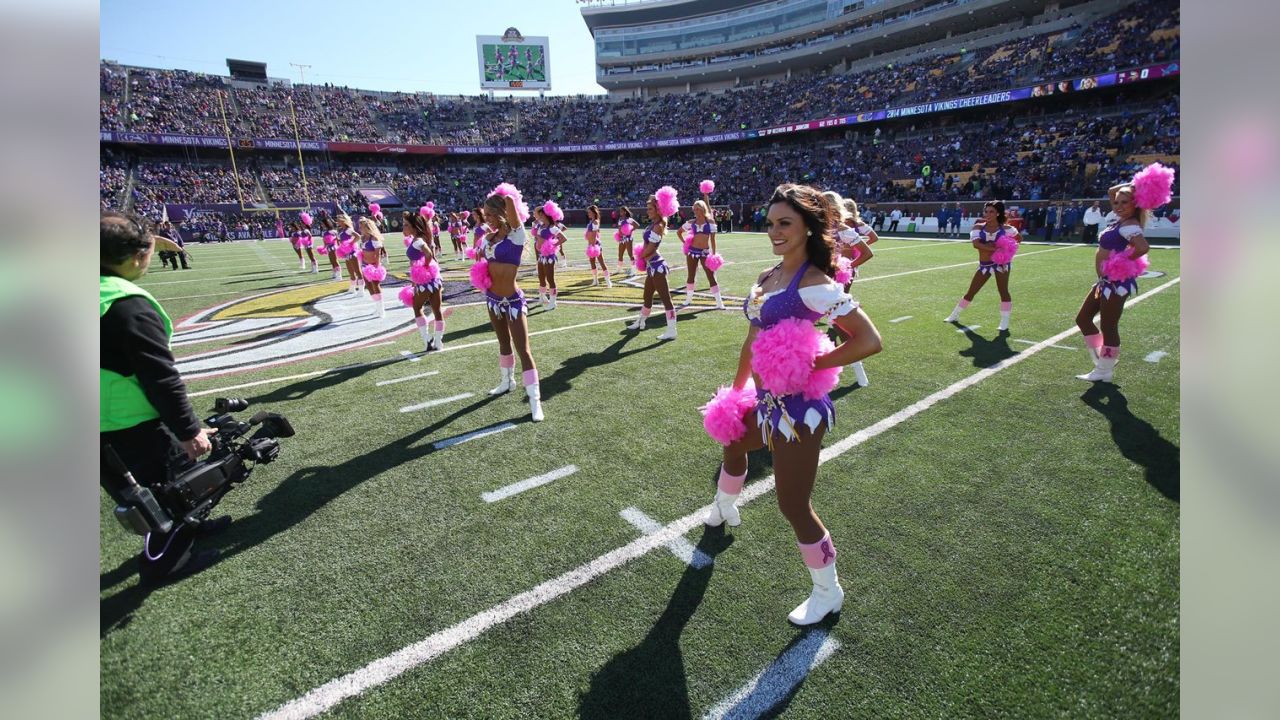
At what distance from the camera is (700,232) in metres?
10.5

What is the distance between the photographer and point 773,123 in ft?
171

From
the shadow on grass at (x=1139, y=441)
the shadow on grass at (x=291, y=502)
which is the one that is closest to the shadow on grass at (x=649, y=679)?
the shadow on grass at (x=291, y=502)

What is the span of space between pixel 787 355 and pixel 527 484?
2.70m

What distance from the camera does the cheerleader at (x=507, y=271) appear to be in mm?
5953

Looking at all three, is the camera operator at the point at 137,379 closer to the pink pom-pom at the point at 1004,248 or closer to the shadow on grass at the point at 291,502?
the shadow on grass at the point at 291,502

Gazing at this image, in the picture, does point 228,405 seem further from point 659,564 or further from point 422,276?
point 422,276

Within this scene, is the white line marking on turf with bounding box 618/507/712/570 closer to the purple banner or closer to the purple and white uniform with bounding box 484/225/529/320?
the purple and white uniform with bounding box 484/225/529/320

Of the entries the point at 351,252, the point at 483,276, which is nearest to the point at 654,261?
the point at 483,276

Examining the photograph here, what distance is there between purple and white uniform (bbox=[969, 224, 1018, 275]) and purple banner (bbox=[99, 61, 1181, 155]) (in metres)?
32.1

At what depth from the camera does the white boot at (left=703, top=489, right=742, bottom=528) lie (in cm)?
381

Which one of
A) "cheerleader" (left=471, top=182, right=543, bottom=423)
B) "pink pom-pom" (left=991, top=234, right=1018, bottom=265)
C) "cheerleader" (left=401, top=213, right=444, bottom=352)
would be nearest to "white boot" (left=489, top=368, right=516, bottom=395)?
"cheerleader" (left=471, top=182, right=543, bottom=423)

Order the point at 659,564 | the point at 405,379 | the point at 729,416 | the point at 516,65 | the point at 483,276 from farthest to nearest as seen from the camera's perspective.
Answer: the point at 516,65 → the point at 405,379 → the point at 483,276 → the point at 659,564 → the point at 729,416
